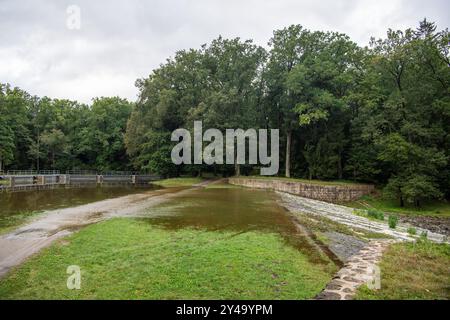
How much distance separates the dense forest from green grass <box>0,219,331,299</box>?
18745 mm

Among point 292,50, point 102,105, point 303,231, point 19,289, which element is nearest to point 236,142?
point 292,50

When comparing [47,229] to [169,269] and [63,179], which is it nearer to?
[169,269]

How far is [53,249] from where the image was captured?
6.47m

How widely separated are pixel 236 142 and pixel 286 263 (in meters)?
25.1

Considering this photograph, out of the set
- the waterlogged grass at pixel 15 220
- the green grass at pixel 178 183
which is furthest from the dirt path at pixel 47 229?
the green grass at pixel 178 183

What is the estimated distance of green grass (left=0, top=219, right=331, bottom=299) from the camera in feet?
14.7

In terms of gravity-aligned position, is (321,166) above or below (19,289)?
above

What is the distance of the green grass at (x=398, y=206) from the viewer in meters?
19.6

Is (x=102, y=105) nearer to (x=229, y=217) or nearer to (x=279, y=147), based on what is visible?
(x=279, y=147)

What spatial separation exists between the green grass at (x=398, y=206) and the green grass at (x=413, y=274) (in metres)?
14.0

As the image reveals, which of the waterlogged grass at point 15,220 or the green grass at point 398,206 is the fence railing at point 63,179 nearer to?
the waterlogged grass at point 15,220

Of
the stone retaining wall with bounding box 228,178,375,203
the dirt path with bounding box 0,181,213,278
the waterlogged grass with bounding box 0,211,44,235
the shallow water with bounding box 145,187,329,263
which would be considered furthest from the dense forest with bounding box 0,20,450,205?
the waterlogged grass with bounding box 0,211,44,235

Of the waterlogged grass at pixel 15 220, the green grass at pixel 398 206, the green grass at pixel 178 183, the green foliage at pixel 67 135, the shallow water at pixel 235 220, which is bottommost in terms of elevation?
the green grass at pixel 398 206

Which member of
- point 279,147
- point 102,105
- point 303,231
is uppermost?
point 102,105
